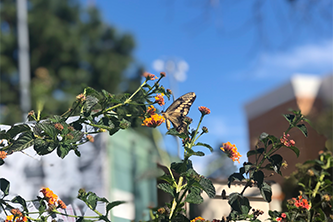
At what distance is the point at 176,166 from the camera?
0.76 m

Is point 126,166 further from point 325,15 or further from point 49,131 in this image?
point 325,15

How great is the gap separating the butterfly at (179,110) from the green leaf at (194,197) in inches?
6.7

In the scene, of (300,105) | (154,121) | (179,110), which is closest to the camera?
(154,121)

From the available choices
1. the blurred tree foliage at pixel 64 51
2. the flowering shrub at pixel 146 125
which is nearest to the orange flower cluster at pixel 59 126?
the flowering shrub at pixel 146 125

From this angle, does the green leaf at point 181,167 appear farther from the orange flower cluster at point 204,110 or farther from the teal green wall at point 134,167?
the teal green wall at point 134,167

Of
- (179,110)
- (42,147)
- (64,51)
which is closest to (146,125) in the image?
(179,110)

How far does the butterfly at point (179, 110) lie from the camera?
89 centimetres

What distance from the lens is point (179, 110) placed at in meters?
0.91

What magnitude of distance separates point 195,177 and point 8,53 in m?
10.3

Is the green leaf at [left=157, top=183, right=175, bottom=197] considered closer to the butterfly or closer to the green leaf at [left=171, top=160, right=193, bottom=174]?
the green leaf at [left=171, top=160, right=193, bottom=174]

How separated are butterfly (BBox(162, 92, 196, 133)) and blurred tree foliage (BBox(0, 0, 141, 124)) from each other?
8063 millimetres

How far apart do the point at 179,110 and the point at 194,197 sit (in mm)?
253

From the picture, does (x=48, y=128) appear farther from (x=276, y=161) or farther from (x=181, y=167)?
(x=276, y=161)

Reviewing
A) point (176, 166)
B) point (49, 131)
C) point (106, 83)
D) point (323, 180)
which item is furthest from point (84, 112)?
point (106, 83)
